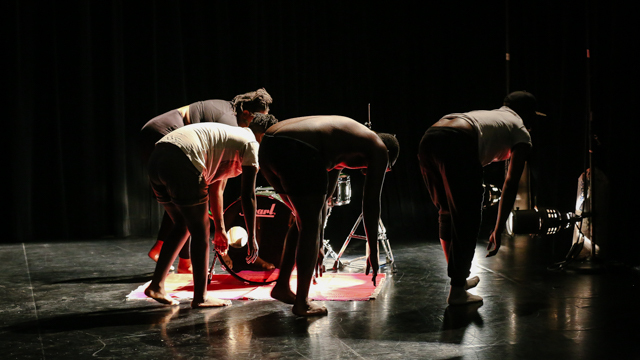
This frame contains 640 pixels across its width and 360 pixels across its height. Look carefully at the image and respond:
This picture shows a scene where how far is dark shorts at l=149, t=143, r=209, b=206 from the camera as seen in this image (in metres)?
3.11

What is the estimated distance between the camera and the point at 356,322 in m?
3.05

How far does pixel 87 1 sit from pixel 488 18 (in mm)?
4312

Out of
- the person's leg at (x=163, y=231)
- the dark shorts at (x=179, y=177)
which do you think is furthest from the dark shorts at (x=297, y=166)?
the person's leg at (x=163, y=231)

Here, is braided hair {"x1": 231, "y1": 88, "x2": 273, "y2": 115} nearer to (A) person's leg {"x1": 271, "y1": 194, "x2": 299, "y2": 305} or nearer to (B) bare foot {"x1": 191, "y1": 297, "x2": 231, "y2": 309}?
(A) person's leg {"x1": 271, "y1": 194, "x2": 299, "y2": 305}

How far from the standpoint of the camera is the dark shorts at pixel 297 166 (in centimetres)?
293

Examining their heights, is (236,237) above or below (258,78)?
below

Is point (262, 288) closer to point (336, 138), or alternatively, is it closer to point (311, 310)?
point (311, 310)

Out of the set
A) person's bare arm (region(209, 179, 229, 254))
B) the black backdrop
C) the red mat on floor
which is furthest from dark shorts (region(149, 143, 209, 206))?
the black backdrop


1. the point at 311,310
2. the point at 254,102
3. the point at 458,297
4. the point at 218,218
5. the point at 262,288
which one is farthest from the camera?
the point at 262,288

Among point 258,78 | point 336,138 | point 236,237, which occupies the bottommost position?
point 236,237

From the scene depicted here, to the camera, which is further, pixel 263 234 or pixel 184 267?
pixel 184 267

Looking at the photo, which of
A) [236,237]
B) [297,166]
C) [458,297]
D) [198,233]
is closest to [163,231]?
[236,237]

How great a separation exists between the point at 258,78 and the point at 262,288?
3.23 meters

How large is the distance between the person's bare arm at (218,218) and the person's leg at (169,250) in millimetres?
178
